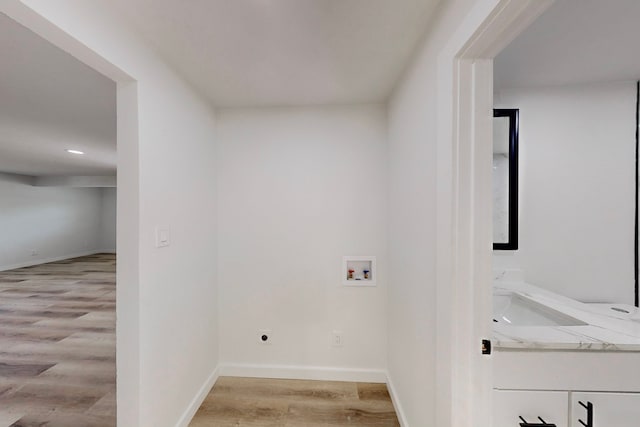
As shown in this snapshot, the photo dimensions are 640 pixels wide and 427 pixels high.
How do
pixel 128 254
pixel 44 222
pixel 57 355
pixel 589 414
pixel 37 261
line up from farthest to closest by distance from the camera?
pixel 44 222 → pixel 37 261 → pixel 57 355 → pixel 128 254 → pixel 589 414

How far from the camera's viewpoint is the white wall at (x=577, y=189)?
5.10 ft

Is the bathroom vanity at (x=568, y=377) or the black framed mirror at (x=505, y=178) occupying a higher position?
the black framed mirror at (x=505, y=178)

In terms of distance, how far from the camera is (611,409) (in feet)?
3.08

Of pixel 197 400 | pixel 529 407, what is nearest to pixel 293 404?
pixel 197 400

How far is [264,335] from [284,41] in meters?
2.14

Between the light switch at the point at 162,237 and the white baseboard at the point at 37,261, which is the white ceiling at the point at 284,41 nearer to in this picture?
the light switch at the point at 162,237

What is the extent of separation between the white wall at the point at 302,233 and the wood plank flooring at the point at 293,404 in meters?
0.11

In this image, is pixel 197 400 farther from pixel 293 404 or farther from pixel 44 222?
pixel 44 222

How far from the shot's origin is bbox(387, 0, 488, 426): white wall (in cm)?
117

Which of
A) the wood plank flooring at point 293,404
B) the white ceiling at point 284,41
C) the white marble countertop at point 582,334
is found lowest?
the wood plank flooring at point 293,404

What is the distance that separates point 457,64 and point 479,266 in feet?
2.50

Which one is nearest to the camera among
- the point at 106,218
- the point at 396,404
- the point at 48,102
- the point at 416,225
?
the point at 416,225

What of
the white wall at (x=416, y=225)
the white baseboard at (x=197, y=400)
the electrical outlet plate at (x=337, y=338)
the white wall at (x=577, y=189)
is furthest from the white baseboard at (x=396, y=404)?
the white baseboard at (x=197, y=400)

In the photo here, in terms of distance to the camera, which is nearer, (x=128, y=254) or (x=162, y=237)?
(x=128, y=254)
